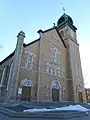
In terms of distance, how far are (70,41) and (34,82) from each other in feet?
45.8

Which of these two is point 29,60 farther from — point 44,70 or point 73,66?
point 73,66

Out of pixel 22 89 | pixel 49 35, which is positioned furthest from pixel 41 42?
pixel 22 89

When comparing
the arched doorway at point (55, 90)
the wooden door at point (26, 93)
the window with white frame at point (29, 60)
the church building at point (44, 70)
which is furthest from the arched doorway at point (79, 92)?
the window with white frame at point (29, 60)

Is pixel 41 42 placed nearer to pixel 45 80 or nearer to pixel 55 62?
pixel 55 62

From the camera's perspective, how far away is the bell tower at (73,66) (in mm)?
20833

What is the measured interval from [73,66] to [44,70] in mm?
7763

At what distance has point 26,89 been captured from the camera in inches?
605

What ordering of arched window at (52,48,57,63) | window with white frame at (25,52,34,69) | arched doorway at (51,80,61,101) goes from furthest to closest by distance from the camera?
arched window at (52,48,57,63) < arched doorway at (51,80,61,101) < window with white frame at (25,52,34,69)

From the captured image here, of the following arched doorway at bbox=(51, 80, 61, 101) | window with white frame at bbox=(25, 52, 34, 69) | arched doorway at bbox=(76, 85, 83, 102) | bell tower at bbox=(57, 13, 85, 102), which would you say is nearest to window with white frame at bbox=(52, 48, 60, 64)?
bell tower at bbox=(57, 13, 85, 102)

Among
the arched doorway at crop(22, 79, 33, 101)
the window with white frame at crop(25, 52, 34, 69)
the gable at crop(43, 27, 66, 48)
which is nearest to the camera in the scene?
the arched doorway at crop(22, 79, 33, 101)

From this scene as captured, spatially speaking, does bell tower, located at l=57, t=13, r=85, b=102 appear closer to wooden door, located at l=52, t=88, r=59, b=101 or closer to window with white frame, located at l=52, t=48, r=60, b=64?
wooden door, located at l=52, t=88, r=59, b=101

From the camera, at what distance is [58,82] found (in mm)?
19766

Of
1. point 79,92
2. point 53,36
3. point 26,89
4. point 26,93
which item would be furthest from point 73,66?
point 26,93

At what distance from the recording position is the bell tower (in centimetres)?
2083
